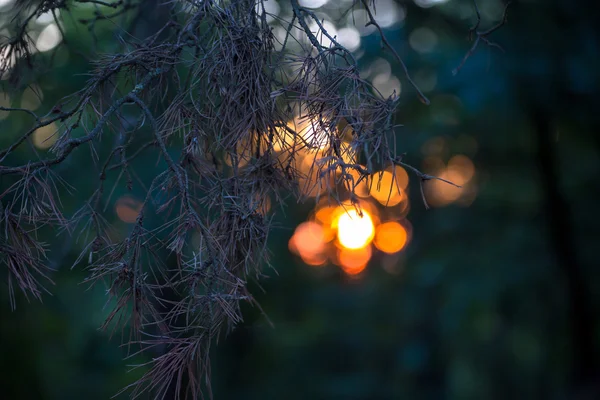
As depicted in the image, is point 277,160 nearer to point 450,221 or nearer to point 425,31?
point 425,31

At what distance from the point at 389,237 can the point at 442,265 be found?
1396 millimetres

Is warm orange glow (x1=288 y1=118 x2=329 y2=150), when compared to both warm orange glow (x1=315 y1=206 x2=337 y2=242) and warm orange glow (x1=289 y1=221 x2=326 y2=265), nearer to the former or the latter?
warm orange glow (x1=289 y1=221 x2=326 y2=265)

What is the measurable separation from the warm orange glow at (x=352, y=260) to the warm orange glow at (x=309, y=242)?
0.29m

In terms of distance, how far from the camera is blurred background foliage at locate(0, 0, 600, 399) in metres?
4.71

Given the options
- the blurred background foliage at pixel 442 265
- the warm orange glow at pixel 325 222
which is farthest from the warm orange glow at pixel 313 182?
the warm orange glow at pixel 325 222

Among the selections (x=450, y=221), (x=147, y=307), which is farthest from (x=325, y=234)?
(x=147, y=307)

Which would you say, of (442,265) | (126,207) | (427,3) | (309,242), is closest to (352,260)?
(309,242)

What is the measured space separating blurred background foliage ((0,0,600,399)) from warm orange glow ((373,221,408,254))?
0.43ft

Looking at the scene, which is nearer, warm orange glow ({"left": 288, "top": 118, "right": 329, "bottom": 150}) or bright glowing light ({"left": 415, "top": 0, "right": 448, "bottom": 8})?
warm orange glow ({"left": 288, "top": 118, "right": 329, "bottom": 150})

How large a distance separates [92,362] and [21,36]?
5023mm

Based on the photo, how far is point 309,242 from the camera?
7.64m

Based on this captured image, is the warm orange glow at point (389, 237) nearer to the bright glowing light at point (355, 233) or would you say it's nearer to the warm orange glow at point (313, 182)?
the bright glowing light at point (355, 233)

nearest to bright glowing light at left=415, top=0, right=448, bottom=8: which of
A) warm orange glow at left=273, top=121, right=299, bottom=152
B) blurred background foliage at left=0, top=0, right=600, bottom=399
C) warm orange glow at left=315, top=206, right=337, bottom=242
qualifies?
blurred background foliage at left=0, top=0, right=600, bottom=399

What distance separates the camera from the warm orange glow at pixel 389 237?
7.59 m
